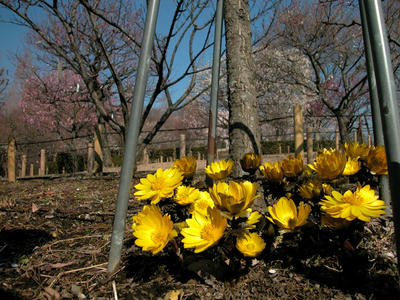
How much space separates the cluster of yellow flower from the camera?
0.73m

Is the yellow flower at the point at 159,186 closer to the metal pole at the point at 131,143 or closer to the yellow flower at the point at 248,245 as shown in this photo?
the metal pole at the point at 131,143

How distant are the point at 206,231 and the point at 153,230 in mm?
180

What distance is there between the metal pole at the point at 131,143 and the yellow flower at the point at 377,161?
820 millimetres

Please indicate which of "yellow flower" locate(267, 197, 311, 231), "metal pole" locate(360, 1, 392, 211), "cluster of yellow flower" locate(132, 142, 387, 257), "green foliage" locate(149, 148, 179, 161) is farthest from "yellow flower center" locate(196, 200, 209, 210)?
"green foliage" locate(149, 148, 179, 161)

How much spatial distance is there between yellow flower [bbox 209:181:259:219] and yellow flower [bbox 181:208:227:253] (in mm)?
26

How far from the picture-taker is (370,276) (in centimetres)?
83

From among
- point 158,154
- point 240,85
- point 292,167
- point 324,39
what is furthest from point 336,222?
point 158,154

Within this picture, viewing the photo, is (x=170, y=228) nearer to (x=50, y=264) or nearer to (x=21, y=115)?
(x=50, y=264)

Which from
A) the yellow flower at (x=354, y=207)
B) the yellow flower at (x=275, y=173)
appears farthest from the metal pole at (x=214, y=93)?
the yellow flower at (x=354, y=207)

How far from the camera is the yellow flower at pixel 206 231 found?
0.72m

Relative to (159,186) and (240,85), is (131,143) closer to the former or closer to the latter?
(159,186)

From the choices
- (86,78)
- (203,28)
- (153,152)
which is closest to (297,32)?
(203,28)

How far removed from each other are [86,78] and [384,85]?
15.3 ft

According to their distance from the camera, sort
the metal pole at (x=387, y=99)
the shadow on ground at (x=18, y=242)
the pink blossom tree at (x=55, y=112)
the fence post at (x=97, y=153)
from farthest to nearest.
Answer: the pink blossom tree at (x=55, y=112)
the fence post at (x=97, y=153)
the shadow on ground at (x=18, y=242)
the metal pole at (x=387, y=99)
